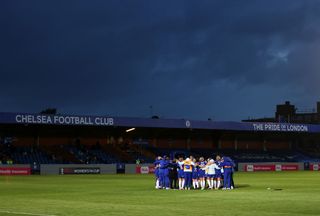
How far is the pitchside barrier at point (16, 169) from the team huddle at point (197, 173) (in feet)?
92.4

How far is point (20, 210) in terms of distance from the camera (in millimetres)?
21562

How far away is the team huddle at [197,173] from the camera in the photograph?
3575cm

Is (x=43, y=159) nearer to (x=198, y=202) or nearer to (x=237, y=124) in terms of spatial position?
(x=237, y=124)

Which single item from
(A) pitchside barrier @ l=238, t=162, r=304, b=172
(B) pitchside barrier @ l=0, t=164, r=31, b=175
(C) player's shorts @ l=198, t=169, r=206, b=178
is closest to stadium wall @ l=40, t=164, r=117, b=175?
(B) pitchside barrier @ l=0, t=164, r=31, b=175

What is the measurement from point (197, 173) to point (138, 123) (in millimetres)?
43477

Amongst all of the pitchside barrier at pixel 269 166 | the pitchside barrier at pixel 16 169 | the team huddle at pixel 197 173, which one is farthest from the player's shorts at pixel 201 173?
the pitchside barrier at pixel 269 166

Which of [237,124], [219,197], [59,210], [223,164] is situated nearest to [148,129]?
[237,124]

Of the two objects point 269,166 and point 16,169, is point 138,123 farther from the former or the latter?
point 16,169

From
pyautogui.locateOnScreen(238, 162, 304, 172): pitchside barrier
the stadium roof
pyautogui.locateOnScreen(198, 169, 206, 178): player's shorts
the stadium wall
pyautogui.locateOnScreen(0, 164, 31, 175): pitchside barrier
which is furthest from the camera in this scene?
pyautogui.locateOnScreen(238, 162, 304, 172): pitchside barrier

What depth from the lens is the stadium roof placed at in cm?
7088

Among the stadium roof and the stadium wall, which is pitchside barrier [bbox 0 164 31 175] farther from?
the stadium roof

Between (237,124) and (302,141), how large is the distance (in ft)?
72.8

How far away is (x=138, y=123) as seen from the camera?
261 feet

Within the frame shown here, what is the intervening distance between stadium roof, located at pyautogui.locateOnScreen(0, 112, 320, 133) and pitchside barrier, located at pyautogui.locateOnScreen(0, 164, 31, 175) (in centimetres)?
852
